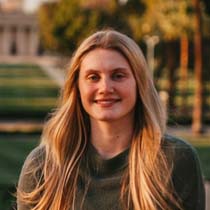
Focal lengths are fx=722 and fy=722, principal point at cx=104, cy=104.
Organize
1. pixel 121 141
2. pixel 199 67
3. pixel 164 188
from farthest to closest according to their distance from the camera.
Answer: pixel 199 67 < pixel 121 141 < pixel 164 188

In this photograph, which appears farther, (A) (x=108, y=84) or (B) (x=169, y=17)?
(B) (x=169, y=17)

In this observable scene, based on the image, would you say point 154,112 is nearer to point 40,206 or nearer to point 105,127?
point 105,127

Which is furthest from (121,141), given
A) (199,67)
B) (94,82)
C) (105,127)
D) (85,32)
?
(85,32)

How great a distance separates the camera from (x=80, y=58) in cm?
262

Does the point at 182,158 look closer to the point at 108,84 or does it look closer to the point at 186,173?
the point at 186,173

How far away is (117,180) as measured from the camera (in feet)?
8.24

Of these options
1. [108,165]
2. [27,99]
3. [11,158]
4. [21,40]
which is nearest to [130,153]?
[108,165]

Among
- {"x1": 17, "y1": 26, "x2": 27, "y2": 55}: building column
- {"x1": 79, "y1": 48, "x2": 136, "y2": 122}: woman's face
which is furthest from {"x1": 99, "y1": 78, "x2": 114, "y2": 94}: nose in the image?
{"x1": 17, "y1": 26, "x2": 27, "y2": 55}: building column

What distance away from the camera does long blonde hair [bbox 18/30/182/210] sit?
8.05ft

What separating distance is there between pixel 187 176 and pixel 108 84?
43 cm

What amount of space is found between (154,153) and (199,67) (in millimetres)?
18400

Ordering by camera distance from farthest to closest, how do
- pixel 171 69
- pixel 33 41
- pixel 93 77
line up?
1. pixel 33 41
2. pixel 171 69
3. pixel 93 77

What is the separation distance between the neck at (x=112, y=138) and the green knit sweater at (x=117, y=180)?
0.14 feet

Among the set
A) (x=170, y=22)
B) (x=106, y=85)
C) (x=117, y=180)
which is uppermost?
(x=170, y=22)
